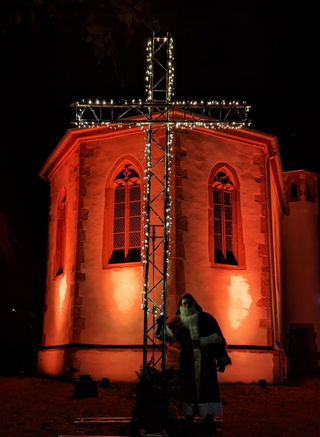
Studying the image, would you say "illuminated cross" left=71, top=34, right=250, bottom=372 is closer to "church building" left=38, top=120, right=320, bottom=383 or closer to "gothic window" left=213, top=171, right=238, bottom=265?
"church building" left=38, top=120, right=320, bottom=383

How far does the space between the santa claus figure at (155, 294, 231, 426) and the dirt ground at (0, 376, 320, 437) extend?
371mm

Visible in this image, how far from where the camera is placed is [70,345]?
12.7 metres

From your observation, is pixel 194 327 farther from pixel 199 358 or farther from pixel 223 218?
pixel 223 218

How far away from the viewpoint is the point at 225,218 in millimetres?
13617

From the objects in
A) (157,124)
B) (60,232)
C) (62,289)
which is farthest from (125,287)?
(157,124)

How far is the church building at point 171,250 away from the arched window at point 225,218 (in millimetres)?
26

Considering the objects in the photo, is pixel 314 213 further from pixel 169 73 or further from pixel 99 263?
pixel 169 73

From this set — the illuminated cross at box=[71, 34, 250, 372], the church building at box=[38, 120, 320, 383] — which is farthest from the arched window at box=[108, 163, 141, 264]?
the illuminated cross at box=[71, 34, 250, 372]

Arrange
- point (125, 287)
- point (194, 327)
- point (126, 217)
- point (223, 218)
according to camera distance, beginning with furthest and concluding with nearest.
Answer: point (223, 218) < point (126, 217) < point (125, 287) < point (194, 327)

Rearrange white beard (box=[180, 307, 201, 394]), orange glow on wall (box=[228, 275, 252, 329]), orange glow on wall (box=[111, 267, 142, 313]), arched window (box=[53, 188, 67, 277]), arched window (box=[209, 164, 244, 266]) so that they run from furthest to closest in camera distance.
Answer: arched window (box=[53, 188, 67, 277]), arched window (box=[209, 164, 244, 266]), orange glow on wall (box=[228, 275, 252, 329]), orange glow on wall (box=[111, 267, 142, 313]), white beard (box=[180, 307, 201, 394])

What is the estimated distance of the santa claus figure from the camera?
704 centimetres

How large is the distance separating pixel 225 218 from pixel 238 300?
2.11 m

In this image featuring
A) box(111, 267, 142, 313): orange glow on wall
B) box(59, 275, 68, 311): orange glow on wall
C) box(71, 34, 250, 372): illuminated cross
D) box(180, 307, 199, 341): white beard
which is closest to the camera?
box(180, 307, 199, 341): white beard

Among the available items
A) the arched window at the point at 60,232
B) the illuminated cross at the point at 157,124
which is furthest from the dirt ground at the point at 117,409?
the arched window at the point at 60,232
